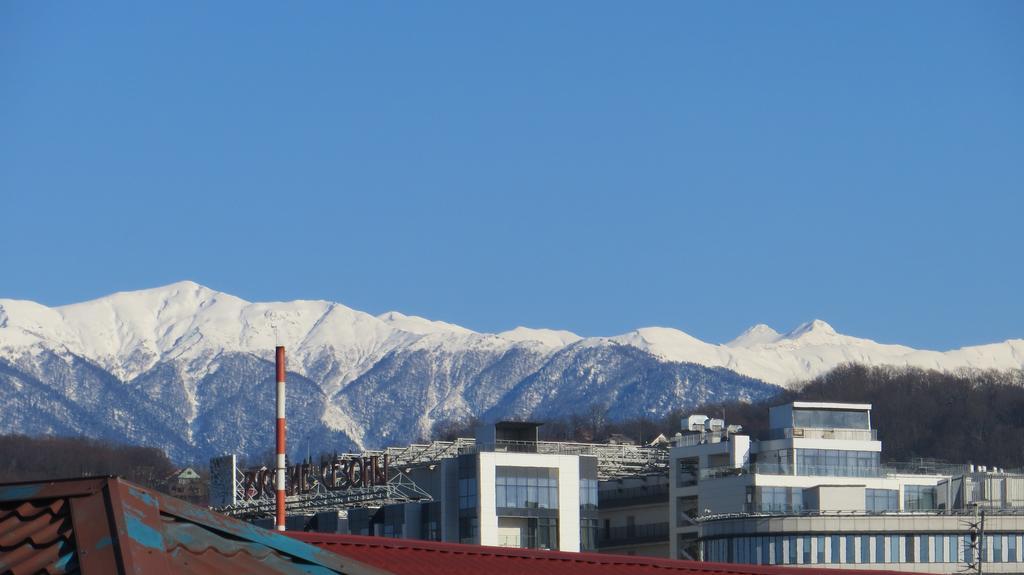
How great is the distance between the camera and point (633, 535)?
465 feet

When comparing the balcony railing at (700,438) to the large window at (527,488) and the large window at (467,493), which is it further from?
the large window at (467,493)

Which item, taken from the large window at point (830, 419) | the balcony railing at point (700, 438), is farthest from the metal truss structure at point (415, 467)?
the large window at point (830, 419)

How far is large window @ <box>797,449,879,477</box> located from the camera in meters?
130

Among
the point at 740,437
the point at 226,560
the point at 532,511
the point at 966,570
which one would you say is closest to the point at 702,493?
the point at 740,437

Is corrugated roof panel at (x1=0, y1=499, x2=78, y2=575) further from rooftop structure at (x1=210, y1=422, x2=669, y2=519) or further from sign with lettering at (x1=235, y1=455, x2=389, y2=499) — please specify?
sign with lettering at (x1=235, y1=455, x2=389, y2=499)

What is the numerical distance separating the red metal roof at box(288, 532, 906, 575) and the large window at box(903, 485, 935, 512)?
9631cm

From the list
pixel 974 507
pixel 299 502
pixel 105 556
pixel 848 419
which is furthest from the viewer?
pixel 299 502

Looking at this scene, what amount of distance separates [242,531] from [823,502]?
110855 millimetres

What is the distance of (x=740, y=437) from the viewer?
13225cm

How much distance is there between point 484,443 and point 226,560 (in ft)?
372

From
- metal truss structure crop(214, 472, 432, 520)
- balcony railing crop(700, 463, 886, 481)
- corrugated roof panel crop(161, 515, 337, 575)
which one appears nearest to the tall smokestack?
corrugated roof panel crop(161, 515, 337, 575)

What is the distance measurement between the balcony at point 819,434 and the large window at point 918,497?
467 cm

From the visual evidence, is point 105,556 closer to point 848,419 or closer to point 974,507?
point 974,507

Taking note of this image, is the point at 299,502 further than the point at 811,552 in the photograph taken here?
Yes
